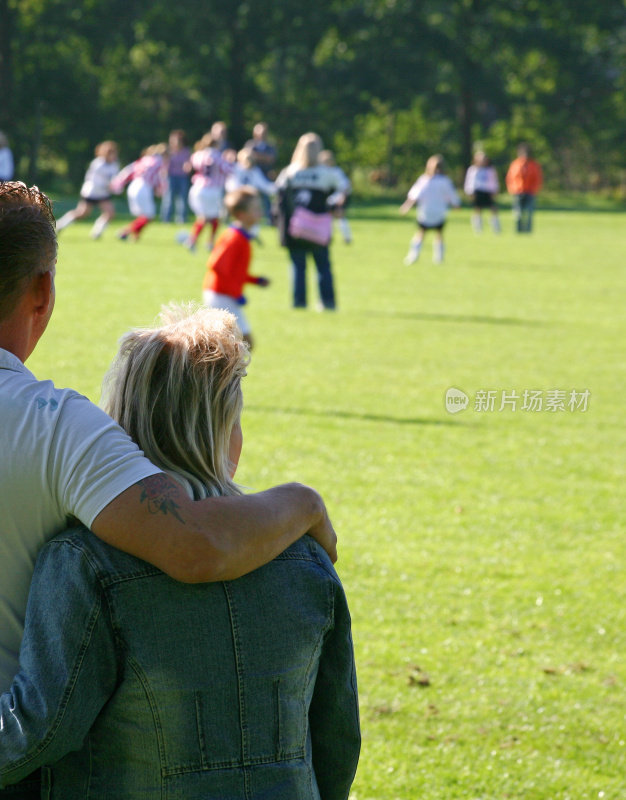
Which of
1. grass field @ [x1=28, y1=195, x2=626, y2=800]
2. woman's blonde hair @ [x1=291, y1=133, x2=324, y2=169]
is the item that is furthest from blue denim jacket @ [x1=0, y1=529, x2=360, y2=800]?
woman's blonde hair @ [x1=291, y1=133, x2=324, y2=169]

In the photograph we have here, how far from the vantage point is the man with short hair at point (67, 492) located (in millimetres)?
1916

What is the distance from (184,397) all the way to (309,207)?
41.1 ft

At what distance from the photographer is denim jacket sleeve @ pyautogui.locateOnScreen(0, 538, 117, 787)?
1.92 meters

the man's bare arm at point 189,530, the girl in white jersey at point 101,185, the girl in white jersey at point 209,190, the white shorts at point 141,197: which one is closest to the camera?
the man's bare arm at point 189,530

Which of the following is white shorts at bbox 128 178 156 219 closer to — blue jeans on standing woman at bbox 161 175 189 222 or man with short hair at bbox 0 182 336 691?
blue jeans on standing woman at bbox 161 175 189 222

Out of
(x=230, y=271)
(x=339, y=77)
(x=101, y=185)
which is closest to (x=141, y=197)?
(x=101, y=185)

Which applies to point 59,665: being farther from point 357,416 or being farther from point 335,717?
point 357,416

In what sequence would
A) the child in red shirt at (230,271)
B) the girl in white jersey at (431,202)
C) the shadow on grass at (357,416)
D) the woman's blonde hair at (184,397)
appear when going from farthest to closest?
the girl in white jersey at (431,202), the child in red shirt at (230,271), the shadow on grass at (357,416), the woman's blonde hair at (184,397)

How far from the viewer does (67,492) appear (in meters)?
1.94

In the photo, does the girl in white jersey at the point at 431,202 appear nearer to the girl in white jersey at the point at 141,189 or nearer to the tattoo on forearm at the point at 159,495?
the girl in white jersey at the point at 141,189

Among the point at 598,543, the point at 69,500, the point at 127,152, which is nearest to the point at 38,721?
the point at 69,500

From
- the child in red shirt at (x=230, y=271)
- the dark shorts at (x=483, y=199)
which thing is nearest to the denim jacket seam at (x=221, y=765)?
the child in red shirt at (x=230, y=271)

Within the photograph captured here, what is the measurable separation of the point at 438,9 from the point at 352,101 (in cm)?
619

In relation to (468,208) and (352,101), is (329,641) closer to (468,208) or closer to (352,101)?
(468,208)
